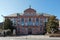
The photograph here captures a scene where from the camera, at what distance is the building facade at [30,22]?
186 feet

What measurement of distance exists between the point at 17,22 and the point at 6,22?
539 centimetres

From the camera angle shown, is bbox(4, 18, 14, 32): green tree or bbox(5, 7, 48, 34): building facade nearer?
bbox(4, 18, 14, 32): green tree

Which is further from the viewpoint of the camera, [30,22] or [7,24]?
[30,22]

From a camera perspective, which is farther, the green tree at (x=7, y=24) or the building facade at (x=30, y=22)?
the building facade at (x=30, y=22)

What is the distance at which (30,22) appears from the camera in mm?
56969

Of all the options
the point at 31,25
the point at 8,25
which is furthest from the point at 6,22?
the point at 31,25

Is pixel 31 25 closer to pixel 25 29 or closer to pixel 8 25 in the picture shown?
pixel 25 29

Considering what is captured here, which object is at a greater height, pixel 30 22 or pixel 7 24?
pixel 30 22

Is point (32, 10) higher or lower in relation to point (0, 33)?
higher

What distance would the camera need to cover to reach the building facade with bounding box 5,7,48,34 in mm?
56719

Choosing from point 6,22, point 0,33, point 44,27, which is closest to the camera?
point 0,33

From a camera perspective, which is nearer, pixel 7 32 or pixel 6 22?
pixel 7 32

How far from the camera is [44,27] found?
186 feet

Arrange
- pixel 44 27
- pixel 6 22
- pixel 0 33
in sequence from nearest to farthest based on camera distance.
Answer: pixel 0 33
pixel 6 22
pixel 44 27
